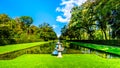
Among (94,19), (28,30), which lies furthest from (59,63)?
(28,30)

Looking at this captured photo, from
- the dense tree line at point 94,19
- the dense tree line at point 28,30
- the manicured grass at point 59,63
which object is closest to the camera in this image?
the manicured grass at point 59,63

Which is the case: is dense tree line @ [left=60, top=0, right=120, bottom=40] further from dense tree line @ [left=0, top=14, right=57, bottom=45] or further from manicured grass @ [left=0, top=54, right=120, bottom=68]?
manicured grass @ [left=0, top=54, right=120, bottom=68]

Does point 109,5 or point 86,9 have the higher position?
point 86,9

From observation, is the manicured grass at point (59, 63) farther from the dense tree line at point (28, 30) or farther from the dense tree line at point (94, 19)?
the dense tree line at point (28, 30)

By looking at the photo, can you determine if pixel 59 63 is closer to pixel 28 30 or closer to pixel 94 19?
pixel 94 19

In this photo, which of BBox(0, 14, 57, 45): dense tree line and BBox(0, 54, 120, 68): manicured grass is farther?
BBox(0, 14, 57, 45): dense tree line

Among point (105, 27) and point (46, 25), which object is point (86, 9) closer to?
point (105, 27)

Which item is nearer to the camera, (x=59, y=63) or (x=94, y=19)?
(x=59, y=63)

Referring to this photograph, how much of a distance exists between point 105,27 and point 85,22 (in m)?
5.14

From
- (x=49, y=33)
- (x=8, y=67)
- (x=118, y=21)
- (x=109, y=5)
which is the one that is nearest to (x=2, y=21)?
(x=118, y=21)

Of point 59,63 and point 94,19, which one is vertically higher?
point 94,19

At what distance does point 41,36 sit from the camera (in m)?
99.7

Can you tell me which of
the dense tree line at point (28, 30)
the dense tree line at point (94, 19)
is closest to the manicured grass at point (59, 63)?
the dense tree line at point (94, 19)

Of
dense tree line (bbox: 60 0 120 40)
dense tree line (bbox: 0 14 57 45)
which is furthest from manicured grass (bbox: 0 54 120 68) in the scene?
dense tree line (bbox: 0 14 57 45)
